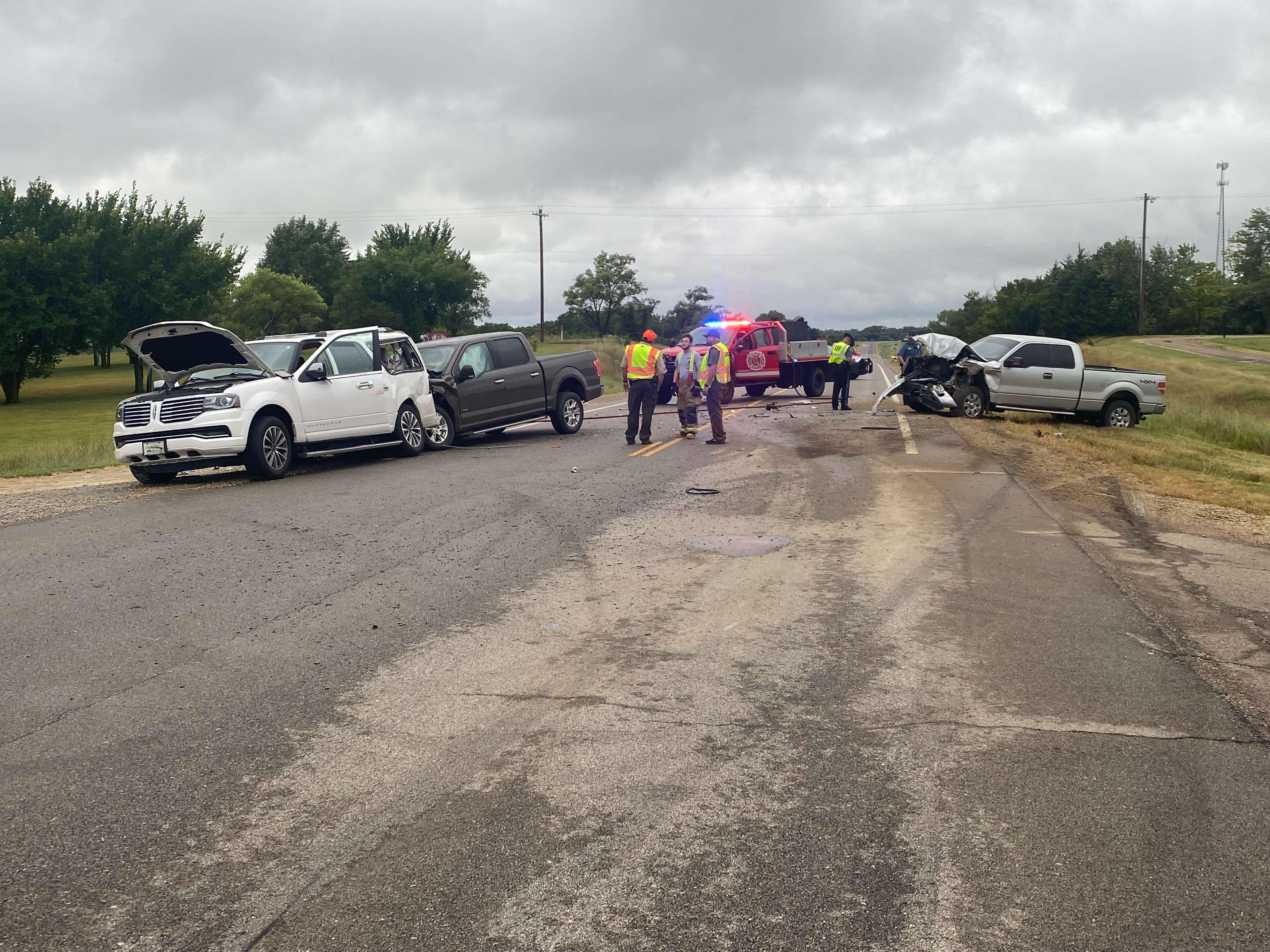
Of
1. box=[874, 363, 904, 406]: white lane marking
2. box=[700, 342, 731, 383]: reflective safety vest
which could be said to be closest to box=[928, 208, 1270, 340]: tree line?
box=[874, 363, 904, 406]: white lane marking

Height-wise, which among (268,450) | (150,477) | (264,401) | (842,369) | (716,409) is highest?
(842,369)

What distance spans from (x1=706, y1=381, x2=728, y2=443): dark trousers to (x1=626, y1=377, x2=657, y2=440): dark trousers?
0.94 m

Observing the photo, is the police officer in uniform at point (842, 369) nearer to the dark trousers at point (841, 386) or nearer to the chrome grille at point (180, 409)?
the dark trousers at point (841, 386)

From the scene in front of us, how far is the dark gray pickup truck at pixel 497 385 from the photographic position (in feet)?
60.7

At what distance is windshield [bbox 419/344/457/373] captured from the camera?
18.7 metres

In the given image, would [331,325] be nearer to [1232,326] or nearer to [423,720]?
[1232,326]

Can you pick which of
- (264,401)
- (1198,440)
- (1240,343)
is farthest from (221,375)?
(1240,343)

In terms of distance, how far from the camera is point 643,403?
18.8m

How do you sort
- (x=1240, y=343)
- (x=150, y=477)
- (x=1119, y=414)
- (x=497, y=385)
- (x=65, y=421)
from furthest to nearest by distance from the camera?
(x=1240, y=343), (x=65, y=421), (x=1119, y=414), (x=497, y=385), (x=150, y=477)

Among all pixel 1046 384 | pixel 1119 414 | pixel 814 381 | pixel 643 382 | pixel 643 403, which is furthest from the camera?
pixel 814 381

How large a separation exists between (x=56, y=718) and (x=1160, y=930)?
4.71 metres

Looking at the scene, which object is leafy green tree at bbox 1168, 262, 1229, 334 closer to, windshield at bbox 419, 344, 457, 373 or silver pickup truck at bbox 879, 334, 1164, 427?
silver pickup truck at bbox 879, 334, 1164, 427

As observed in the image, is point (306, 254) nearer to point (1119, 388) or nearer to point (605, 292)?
point (605, 292)

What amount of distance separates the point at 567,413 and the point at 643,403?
7.57 feet
